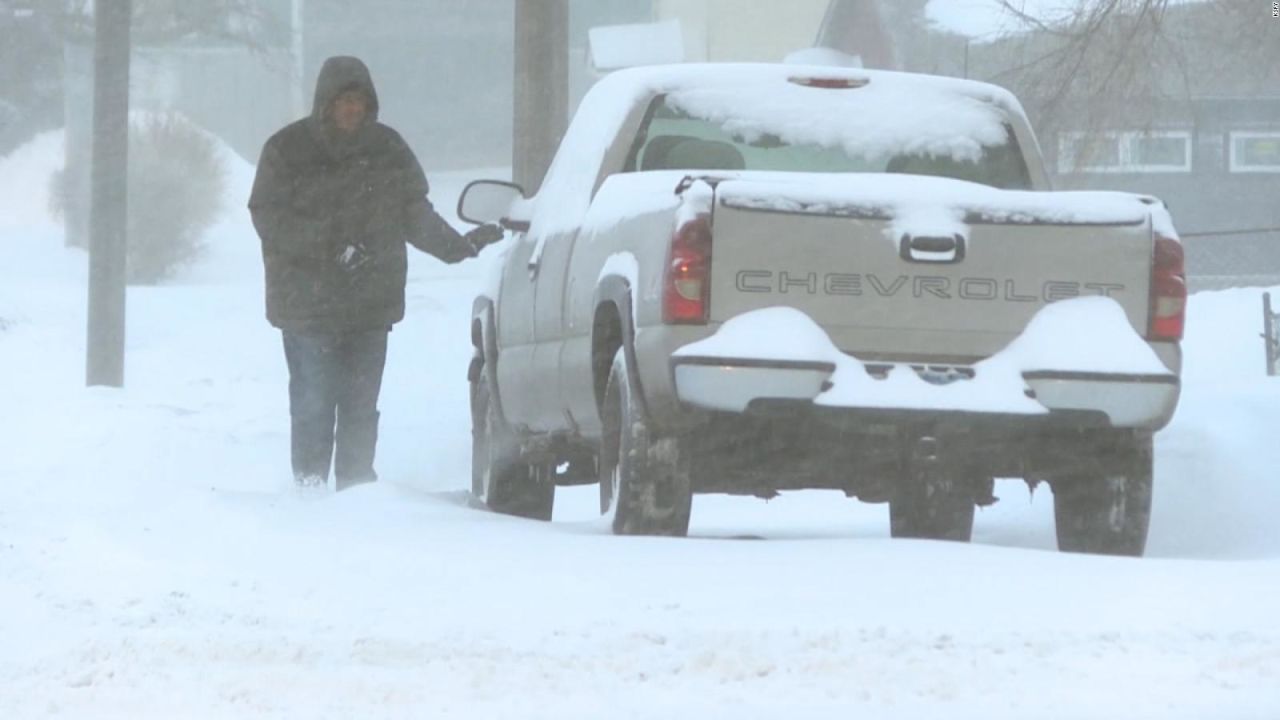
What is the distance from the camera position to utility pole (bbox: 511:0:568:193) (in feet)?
48.2

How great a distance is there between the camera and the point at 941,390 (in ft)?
23.4

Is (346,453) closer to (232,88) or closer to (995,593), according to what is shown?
(995,593)

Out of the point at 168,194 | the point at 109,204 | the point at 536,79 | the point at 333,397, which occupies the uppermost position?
the point at 536,79

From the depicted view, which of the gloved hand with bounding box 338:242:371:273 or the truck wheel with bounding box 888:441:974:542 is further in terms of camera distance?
the gloved hand with bounding box 338:242:371:273

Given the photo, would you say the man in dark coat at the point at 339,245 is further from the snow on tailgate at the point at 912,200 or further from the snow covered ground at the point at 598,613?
the snow on tailgate at the point at 912,200

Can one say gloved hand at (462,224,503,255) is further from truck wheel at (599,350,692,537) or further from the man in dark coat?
truck wheel at (599,350,692,537)

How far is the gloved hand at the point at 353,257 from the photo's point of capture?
984 centimetres

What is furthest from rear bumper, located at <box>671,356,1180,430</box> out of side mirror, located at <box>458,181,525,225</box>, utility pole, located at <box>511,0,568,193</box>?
utility pole, located at <box>511,0,568,193</box>

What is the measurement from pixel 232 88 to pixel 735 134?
170 feet

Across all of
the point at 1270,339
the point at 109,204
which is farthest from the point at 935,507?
the point at 1270,339

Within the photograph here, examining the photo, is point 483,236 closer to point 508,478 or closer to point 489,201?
point 489,201

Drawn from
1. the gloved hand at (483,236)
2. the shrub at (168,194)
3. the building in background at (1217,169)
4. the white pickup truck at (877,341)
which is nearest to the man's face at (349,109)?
the gloved hand at (483,236)

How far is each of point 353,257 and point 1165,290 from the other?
3746 mm

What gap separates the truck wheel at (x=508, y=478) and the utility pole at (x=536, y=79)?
4309 mm
